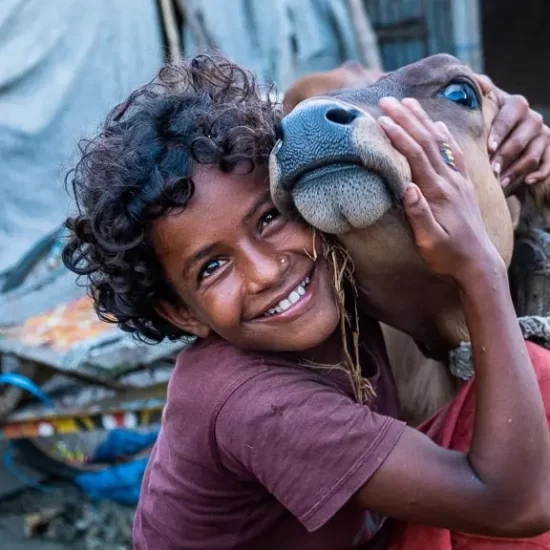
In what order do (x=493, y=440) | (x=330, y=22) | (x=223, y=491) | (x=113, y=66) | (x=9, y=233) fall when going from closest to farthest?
(x=493, y=440) → (x=223, y=491) → (x=9, y=233) → (x=113, y=66) → (x=330, y=22)

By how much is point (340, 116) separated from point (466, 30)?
5.77 metres

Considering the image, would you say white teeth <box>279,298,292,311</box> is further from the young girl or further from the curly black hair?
the curly black hair

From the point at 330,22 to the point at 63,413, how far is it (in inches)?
156

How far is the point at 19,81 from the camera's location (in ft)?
16.7

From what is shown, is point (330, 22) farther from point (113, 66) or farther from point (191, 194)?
point (191, 194)

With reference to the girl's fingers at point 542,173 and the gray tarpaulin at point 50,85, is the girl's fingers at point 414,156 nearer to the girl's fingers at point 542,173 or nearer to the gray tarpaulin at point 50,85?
the girl's fingers at point 542,173

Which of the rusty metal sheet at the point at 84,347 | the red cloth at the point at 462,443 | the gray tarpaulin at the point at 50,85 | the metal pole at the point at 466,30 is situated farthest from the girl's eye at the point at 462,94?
the metal pole at the point at 466,30

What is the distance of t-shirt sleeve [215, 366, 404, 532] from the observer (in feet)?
4.89

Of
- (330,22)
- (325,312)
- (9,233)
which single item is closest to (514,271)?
(325,312)

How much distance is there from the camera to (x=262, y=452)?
1535mm

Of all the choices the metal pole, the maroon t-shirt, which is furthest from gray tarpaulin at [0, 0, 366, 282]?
the maroon t-shirt

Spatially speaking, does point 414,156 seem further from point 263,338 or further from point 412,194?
point 263,338

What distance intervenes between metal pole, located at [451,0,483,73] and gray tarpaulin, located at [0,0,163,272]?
2.53 meters

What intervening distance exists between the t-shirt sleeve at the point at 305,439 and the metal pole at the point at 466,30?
5.74m
